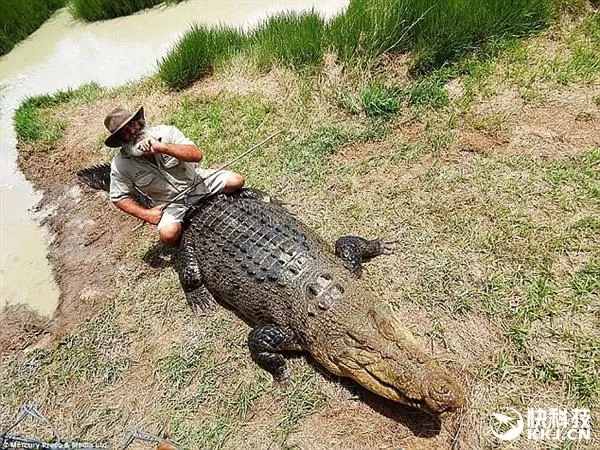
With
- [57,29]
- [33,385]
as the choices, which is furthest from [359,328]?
[57,29]

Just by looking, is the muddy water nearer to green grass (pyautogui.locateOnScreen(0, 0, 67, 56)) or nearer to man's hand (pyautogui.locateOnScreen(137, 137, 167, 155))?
green grass (pyautogui.locateOnScreen(0, 0, 67, 56))

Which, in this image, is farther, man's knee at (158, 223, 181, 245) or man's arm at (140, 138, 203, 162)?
man's knee at (158, 223, 181, 245)

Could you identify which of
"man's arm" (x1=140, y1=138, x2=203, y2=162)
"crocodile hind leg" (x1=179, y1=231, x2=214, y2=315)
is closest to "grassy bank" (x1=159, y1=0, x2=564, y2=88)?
"man's arm" (x1=140, y1=138, x2=203, y2=162)

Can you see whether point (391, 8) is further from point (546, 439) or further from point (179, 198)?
point (546, 439)

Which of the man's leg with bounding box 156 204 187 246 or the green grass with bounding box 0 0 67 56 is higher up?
the green grass with bounding box 0 0 67 56

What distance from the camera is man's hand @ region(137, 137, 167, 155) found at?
3678mm

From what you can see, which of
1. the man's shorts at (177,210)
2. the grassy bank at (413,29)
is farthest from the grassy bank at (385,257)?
the man's shorts at (177,210)

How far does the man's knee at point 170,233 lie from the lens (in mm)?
4090

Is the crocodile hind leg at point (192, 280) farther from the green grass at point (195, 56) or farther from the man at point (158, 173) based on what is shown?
the green grass at point (195, 56)

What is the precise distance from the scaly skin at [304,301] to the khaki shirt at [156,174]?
9.8 inches

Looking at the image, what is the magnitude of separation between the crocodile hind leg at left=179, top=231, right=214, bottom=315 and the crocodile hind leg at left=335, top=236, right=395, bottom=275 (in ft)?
3.38

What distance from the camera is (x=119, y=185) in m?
4.01

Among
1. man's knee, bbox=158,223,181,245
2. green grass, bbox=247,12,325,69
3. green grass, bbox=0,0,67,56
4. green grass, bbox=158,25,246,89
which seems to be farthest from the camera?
green grass, bbox=0,0,67,56

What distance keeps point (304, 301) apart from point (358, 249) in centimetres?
72
